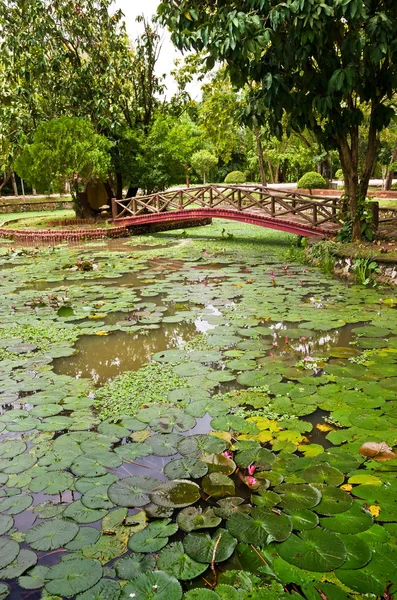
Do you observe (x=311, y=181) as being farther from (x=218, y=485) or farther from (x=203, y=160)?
(x=218, y=485)

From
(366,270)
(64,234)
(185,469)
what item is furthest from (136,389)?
(64,234)

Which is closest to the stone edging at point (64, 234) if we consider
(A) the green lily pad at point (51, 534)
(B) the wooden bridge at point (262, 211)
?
(B) the wooden bridge at point (262, 211)

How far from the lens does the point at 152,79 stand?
49.3ft

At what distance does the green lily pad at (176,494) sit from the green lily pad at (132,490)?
0.04 m

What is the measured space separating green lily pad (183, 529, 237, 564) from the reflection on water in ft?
6.30

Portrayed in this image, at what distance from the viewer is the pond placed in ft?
5.94

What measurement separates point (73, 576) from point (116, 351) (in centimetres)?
268

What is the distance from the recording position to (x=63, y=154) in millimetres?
13109

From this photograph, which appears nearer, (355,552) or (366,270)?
(355,552)

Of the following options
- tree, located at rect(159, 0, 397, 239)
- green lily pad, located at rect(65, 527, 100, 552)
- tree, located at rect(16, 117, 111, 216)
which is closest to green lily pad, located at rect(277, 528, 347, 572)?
green lily pad, located at rect(65, 527, 100, 552)

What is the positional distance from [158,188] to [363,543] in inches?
581

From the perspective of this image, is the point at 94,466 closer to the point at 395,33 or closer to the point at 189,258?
the point at 395,33

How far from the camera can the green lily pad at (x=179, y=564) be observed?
Result: 5.88 ft

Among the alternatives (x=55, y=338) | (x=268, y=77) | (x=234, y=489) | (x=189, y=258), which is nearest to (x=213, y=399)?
(x=234, y=489)
